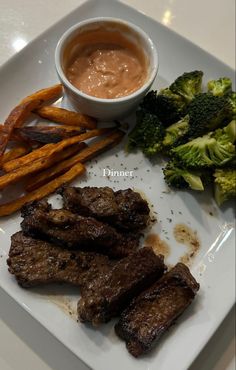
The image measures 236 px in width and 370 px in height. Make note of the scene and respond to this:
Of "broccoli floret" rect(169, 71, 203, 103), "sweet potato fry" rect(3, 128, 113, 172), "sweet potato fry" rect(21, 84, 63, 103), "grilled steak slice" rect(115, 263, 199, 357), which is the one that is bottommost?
"grilled steak slice" rect(115, 263, 199, 357)

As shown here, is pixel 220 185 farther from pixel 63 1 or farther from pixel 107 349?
pixel 63 1

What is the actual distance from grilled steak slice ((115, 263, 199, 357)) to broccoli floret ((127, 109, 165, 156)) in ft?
2.37

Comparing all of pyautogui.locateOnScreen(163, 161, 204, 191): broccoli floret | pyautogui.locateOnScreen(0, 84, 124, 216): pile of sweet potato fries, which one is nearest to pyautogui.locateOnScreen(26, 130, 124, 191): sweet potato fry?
pyautogui.locateOnScreen(0, 84, 124, 216): pile of sweet potato fries

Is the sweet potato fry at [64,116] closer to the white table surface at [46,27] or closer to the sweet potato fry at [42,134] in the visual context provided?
the sweet potato fry at [42,134]

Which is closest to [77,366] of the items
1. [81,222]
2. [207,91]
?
[81,222]

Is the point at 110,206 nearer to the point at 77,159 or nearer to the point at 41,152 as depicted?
the point at 77,159

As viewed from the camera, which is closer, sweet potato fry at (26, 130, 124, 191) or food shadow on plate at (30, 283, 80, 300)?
food shadow on plate at (30, 283, 80, 300)

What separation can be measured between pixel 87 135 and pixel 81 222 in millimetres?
581

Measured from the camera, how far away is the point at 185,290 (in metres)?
2.27

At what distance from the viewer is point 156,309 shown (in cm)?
223

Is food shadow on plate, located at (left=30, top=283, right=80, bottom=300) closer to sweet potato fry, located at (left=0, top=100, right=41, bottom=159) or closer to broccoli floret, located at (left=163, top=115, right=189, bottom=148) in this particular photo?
sweet potato fry, located at (left=0, top=100, right=41, bottom=159)

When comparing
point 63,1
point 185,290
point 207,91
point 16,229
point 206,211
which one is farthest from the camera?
point 63,1

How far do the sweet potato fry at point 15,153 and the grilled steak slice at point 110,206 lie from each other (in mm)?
337

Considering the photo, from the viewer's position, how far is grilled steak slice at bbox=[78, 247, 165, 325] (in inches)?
84.4
